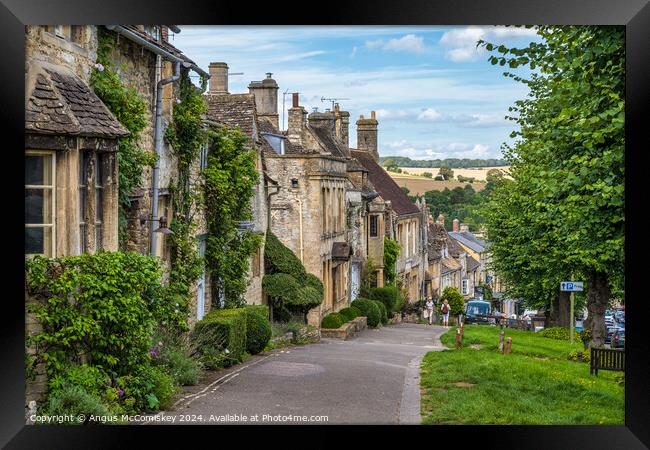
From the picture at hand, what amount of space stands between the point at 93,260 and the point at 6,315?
1685mm

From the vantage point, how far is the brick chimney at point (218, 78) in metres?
33.0

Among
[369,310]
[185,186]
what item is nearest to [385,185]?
[369,310]

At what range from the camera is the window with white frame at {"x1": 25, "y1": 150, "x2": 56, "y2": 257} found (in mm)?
12266

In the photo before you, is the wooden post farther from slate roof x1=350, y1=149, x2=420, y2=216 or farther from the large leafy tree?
slate roof x1=350, y1=149, x2=420, y2=216

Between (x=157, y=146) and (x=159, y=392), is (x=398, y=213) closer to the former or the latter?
(x=157, y=146)

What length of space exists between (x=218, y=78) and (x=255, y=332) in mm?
13655

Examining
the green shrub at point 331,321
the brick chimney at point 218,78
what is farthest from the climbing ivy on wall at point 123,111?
the green shrub at point 331,321

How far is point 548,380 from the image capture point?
18.5 m

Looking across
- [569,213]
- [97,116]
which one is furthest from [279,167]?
[97,116]

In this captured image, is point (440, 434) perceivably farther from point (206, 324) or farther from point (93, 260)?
point (206, 324)

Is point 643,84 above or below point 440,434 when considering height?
above

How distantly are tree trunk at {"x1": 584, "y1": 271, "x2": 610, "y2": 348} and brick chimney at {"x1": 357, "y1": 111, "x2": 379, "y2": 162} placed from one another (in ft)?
88.8

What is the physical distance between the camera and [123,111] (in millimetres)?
15664
